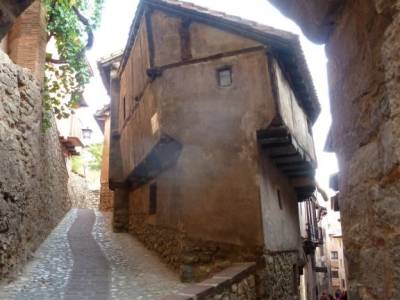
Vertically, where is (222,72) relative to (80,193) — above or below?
above

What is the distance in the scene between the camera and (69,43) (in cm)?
988

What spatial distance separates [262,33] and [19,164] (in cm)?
585

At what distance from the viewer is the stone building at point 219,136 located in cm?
827

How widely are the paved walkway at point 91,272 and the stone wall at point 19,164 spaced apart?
1.51 ft

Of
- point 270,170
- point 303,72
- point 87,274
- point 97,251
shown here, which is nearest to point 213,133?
point 270,170

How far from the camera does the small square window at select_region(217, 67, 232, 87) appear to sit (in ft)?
29.6

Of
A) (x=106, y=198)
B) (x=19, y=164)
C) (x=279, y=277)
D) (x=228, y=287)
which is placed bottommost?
(x=279, y=277)

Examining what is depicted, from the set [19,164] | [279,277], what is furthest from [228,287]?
[19,164]

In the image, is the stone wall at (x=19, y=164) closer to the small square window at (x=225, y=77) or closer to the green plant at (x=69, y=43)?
the green plant at (x=69, y=43)

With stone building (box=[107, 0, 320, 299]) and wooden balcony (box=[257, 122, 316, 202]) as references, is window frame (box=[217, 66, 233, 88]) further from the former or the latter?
wooden balcony (box=[257, 122, 316, 202])

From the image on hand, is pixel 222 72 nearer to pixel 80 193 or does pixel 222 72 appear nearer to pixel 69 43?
pixel 69 43

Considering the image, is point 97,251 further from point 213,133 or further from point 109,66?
point 109,66

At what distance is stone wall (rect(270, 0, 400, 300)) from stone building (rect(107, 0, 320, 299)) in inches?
244

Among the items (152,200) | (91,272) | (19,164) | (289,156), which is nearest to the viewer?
(19,164)
